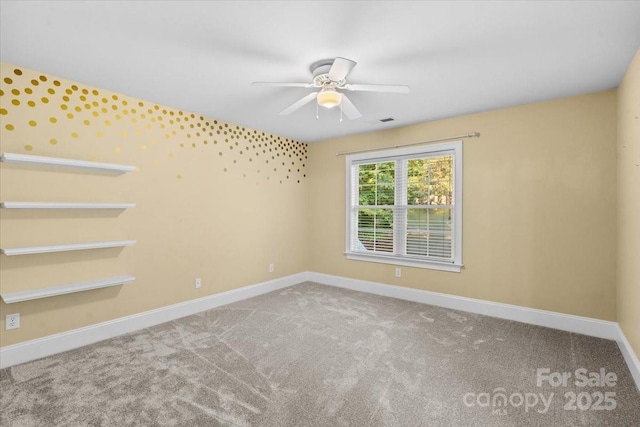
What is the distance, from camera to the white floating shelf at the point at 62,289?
2.48 metres

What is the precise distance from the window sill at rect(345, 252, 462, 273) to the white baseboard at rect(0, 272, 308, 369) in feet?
5.34

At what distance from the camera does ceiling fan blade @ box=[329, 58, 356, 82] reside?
85.4 inches

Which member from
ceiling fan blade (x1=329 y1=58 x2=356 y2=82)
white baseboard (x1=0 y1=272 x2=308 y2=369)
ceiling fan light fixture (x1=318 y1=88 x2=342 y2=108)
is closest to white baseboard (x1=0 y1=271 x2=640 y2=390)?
white baseboard (x1=0 y1=272 x2=308 y2=369)

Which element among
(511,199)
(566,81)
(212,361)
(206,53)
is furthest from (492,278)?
(206,53)

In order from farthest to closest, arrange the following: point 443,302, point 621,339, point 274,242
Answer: point 274,242 < point 443,302 < point 621,339

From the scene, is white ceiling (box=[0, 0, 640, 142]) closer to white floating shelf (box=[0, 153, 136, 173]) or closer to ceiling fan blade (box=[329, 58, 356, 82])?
ceiling fan blade (box=[329, 58, 356, 82])

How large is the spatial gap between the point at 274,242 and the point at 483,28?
386cm

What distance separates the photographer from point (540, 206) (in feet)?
11.3

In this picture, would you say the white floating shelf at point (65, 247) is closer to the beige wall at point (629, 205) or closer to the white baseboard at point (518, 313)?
the white baseboard at point (518, 313)

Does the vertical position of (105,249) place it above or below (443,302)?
above

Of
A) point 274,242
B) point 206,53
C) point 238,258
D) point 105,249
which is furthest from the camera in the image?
point 274,242

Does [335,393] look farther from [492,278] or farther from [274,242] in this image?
[274,242]

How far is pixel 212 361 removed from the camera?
265 centimetres

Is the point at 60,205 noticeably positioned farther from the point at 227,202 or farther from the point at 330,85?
the point at 330,85
